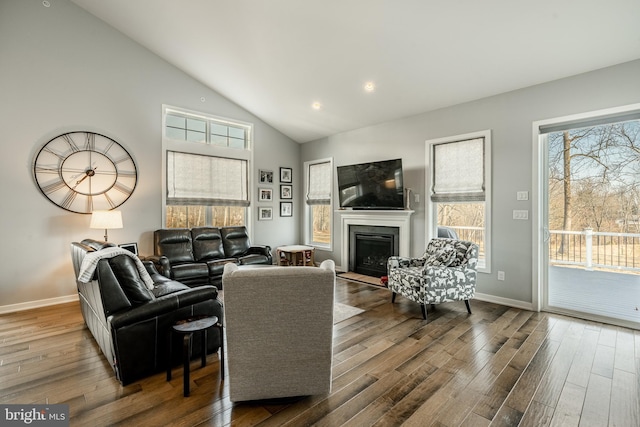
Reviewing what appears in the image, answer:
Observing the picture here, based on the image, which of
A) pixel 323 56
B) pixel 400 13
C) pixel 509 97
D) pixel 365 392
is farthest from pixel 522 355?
pixel 323 56

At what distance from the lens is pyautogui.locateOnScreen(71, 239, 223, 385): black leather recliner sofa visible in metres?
2.16

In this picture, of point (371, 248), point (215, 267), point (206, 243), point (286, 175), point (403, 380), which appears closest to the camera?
point (403, 380)

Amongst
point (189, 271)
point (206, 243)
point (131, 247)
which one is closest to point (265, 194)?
point (206, 243)

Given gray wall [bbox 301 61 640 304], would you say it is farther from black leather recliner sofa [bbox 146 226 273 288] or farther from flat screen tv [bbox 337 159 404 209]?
black leather recliner sofa [bbox 146 226 273 288]

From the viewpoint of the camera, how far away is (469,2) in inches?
113

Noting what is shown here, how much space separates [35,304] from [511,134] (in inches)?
263

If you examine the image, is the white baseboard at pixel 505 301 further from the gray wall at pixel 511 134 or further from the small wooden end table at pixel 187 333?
the small wooden end table at pixel 187 333

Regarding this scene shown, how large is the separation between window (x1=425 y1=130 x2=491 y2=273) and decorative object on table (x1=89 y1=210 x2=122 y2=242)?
4521 millimetres

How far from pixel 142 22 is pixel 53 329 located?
13.5 ft

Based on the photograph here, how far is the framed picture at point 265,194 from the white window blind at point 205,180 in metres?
0.29

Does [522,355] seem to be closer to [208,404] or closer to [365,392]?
[365,392]

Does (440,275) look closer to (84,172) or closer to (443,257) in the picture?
(443,257)

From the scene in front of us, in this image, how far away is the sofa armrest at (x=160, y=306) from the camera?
214 centimetres

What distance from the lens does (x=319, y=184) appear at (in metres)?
Answer: 6.57
